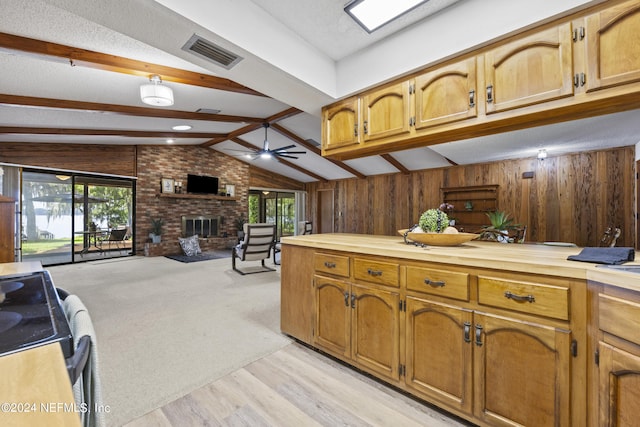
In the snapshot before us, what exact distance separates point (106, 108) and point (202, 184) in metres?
4.27

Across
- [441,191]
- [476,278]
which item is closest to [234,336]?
[476,278]

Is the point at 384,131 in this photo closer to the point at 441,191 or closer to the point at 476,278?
the point at 476,278

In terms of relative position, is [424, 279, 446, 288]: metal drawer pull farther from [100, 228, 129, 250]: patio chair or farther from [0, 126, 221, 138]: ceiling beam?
[100, 228, 129, 250]: patio chair

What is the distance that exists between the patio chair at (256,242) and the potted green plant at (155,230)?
299 cm

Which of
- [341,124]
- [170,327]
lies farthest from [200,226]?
[341,124]

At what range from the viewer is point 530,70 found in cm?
157

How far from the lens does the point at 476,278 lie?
4.65 feet

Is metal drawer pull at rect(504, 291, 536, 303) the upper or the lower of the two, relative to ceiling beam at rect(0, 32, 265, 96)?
lower

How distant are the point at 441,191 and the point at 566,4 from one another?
5939 mm

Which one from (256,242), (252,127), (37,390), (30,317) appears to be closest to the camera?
(37,390)

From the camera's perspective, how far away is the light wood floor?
1.53 m

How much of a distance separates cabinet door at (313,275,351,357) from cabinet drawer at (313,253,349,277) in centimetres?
6

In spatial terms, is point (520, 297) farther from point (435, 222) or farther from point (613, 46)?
point (613, 46)

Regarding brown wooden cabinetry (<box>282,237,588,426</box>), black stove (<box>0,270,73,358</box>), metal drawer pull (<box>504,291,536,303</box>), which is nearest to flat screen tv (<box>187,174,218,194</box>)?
brown wooden cabinetry (<box>282,237,588,426</box>)
